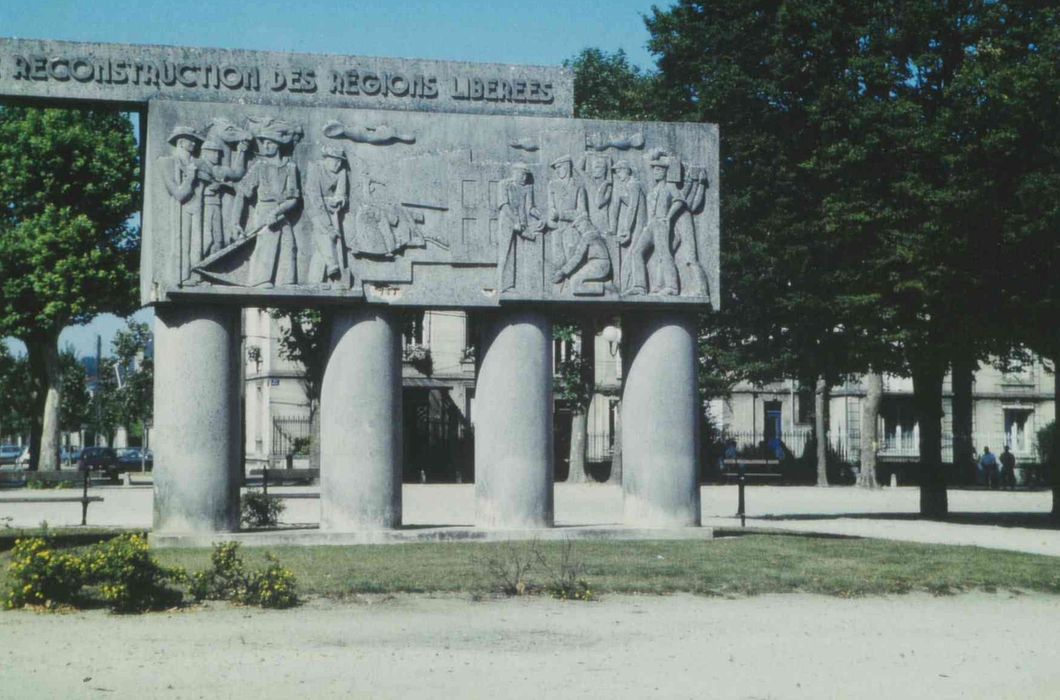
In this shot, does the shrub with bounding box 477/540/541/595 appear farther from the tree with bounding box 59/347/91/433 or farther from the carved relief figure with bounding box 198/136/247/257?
the tree with bounding box 59/347/91/433

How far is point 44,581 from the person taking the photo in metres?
14.0

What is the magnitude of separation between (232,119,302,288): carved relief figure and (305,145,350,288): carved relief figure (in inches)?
9.1

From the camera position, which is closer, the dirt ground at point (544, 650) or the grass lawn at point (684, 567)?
the dirt ground at point (544, 650)

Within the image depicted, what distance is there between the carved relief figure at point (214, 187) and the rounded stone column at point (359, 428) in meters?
2.12

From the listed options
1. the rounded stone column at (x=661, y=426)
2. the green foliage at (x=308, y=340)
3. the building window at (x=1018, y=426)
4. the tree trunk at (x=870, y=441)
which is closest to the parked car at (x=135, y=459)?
the green foliage at (x=308, y=340)

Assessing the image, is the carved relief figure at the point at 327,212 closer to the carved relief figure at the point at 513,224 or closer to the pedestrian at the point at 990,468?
the carved relief figure at the point at 513,224

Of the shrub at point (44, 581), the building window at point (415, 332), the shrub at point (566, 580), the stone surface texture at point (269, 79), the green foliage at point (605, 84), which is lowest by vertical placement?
the shrub at point (566, 580)

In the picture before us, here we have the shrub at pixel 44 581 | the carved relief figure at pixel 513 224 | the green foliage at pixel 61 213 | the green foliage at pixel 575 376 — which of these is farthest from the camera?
the green foliage at pixel 575 376

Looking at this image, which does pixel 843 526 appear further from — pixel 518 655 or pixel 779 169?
pixel 518 655

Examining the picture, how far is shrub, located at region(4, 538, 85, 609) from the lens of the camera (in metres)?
14.0

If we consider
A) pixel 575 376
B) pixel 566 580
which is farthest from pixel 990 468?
pixel 566 580

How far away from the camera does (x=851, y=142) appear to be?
28.6m

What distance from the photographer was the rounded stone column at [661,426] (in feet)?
72.9

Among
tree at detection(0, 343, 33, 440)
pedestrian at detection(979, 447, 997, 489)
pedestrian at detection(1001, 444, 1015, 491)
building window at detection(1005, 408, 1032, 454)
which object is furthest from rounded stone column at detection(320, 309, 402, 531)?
building window at detection(1005, 408, 1032, 454)
